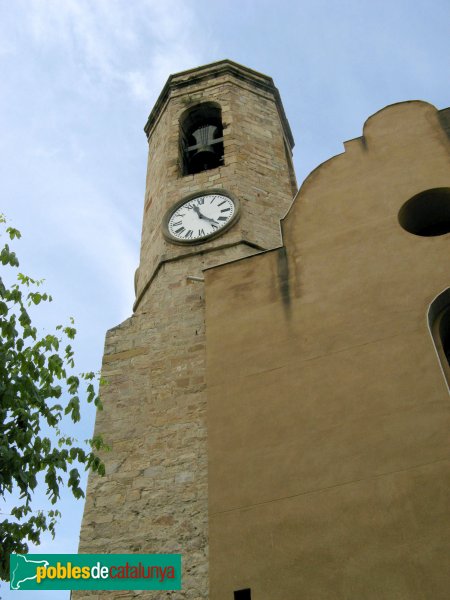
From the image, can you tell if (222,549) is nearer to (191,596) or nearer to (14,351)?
(191,596)

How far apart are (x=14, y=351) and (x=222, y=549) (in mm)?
2562

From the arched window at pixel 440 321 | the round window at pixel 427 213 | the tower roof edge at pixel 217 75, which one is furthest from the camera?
the tower roof edge at pixel 217 75

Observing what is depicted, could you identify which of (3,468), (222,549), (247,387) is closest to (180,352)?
(247,387)

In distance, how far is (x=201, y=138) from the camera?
48.8ft

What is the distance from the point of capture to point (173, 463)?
8.59 meters

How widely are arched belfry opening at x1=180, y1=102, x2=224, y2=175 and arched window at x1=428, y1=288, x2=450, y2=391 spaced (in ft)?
21.3

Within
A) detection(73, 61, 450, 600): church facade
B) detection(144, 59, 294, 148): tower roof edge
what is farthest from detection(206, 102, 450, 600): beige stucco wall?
detection(144, 59, 294, 148): tower roof edge

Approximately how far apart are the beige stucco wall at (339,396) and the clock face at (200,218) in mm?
2033

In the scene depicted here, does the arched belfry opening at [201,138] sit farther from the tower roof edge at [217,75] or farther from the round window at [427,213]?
the round window at [427,213]

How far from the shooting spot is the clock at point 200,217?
470 inches

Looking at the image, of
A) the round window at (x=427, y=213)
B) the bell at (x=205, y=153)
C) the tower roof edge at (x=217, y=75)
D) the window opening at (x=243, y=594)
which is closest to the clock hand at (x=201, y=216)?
the bell at (x=205, y=153)

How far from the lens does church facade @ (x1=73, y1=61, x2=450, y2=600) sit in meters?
6.84

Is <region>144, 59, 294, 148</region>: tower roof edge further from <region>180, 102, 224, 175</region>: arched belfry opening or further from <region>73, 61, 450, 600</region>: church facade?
<region>73, 61, 450, 600</region>: church facade

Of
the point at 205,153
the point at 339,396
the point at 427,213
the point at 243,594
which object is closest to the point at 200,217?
the point at 205,153
